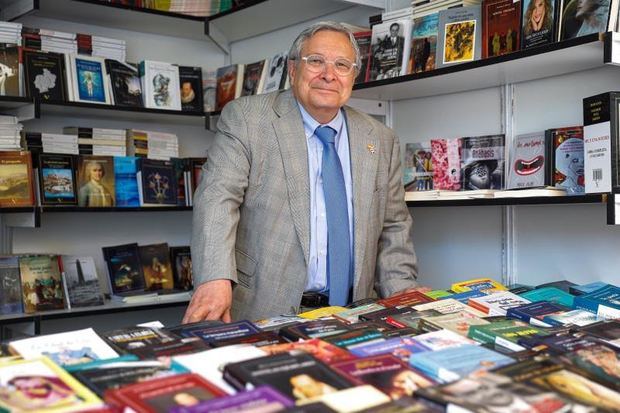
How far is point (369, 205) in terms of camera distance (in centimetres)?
261

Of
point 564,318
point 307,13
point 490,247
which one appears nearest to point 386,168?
point 490,247

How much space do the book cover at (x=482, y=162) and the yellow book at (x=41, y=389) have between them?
2.10m

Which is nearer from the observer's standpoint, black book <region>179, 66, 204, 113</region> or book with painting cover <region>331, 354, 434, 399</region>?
book with painting cover <region>331, 354, 434, 399</region>

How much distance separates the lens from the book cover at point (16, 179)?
3.38 meters

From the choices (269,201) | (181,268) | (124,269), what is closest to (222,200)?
(269,201)

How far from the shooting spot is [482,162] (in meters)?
3.02

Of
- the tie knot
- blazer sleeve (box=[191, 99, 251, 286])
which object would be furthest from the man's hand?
the tie knot

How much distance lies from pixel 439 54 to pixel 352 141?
0.59 meters

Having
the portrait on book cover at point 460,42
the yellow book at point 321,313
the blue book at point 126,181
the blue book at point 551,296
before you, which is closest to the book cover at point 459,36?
the portrait on book cover at point 460,42

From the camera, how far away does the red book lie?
1082mm

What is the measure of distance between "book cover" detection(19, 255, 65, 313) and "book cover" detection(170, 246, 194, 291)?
26.1 inches

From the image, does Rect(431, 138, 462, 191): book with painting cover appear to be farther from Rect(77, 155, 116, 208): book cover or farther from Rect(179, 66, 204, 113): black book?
Rect(77, 155, 116, 208): book cover

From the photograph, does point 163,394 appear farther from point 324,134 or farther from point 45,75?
point 45,75

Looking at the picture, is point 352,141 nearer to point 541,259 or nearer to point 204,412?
point 541,259
